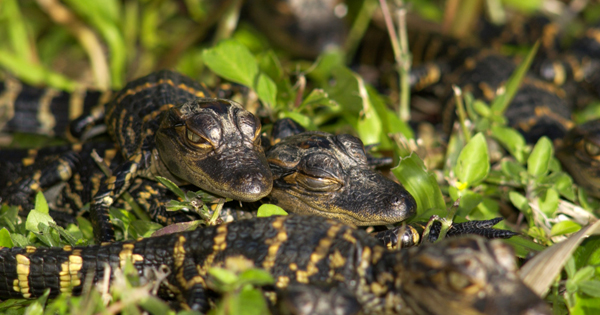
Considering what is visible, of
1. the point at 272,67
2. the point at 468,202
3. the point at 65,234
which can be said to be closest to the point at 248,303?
the point at 65,234

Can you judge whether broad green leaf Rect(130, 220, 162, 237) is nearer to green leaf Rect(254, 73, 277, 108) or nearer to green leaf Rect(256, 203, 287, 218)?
green leaf Rect(256, 203, 287, 218)

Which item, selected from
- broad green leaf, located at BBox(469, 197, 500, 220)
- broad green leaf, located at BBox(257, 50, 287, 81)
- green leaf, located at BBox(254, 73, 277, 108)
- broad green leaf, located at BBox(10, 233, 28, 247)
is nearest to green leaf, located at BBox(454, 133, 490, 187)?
broad green leaf, located at BBox(469, 197, 500, 220)

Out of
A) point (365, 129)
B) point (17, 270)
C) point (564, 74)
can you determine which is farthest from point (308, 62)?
point (17, 270)

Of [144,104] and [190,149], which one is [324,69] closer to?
[144,104]

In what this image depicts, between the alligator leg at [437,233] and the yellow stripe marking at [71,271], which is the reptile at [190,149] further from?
the alligator leg at [437,233]

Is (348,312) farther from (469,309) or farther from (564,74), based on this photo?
(564,74)

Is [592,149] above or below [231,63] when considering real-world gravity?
below
